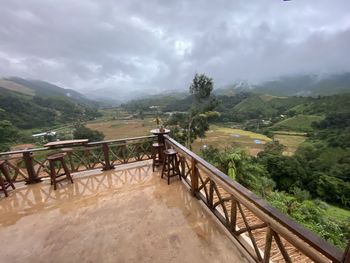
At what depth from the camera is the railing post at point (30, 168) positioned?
4551 millimetres

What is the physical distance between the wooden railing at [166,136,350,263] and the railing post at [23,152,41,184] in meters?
3.76

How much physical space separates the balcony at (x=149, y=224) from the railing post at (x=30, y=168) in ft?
0.06

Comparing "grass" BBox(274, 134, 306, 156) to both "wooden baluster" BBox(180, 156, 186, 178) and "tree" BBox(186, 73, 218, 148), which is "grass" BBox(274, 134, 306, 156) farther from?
"wooden baluster" BBox(180, 156, 186, 178)

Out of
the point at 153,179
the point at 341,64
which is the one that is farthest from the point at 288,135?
the point at 341,64

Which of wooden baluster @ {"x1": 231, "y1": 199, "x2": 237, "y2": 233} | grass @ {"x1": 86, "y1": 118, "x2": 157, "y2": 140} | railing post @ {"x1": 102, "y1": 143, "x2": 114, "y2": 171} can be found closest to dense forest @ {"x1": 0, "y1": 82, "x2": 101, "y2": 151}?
grass @ {"x1": 86, "y1": 118, "x2": 157, "y2": 140}

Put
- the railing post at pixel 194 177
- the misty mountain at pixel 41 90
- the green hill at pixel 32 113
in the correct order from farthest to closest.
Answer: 1. the misty mountain at pixel 41 90
2. the green hill at pixel 32 113
3. the railing post at pixel 194 177

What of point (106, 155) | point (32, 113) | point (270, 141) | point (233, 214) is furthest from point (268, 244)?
point (270, 141)

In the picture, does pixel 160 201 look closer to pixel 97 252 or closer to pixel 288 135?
pixel 97 252

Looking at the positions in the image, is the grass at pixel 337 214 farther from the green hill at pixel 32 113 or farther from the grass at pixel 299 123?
the grass at pixel 299 123

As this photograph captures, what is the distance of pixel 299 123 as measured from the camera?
52.6 m

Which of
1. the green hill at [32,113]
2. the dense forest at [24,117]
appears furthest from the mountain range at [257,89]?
the dense forest at [24,117]

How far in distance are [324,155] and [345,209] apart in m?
10.9

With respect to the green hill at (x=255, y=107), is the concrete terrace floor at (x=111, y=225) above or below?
above

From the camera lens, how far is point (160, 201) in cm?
357
